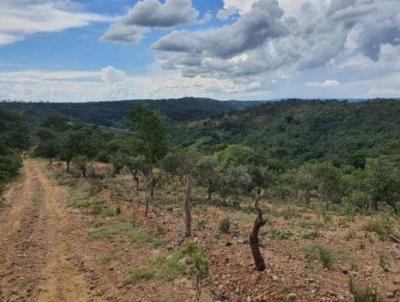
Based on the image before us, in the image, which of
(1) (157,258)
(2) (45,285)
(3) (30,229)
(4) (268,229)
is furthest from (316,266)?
(3) (30,229)

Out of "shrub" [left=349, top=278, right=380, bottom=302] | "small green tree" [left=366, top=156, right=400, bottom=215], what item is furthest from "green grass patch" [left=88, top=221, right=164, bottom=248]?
"small green tree" [left=366, top=156, right=400, bottom=215]

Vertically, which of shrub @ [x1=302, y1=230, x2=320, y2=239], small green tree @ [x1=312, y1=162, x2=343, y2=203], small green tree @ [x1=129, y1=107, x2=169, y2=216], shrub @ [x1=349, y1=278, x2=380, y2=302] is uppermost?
small green tree @ [x1=129, y1=107, x2=169, y2=216]

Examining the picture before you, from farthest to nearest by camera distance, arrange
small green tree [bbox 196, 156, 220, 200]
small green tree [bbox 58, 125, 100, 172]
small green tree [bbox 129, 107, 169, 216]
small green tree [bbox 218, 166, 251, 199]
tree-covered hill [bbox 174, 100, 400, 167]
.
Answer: tree-covered hill [bbox 174, 100, 400, 167]
small green tree [bbox 58, 125, 100, 172]
small green tree [bbox 218, 166, 251, 199]
small green tree [bbox 196, 156, 220, 200]
small green tree [bbox 129, 107, 169, 216]

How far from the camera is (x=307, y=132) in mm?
135375

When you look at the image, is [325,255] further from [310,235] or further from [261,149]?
[261,149]

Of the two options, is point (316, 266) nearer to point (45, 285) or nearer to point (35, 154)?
point (45, 285)

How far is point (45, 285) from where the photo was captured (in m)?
14.5

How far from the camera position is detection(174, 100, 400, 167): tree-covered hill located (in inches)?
4272

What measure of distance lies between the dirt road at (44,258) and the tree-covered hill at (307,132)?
7064cm

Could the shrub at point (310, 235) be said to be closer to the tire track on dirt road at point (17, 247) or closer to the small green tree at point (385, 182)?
the tire track on dirt road at point (17, 247)

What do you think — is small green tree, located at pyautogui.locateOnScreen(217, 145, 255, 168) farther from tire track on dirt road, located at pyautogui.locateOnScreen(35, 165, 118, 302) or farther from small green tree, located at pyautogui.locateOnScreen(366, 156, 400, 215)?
tire track on dirt road, located at pyautogui.locateOnScreen(35, 165, 118, 302)

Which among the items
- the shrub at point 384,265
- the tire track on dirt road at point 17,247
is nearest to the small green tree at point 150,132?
the tire track on dirt road at point 17,247

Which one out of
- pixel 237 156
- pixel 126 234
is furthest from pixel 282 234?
pixel 237 156

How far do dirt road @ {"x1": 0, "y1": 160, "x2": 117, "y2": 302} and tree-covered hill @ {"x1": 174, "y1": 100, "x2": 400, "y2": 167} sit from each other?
70639 mm
